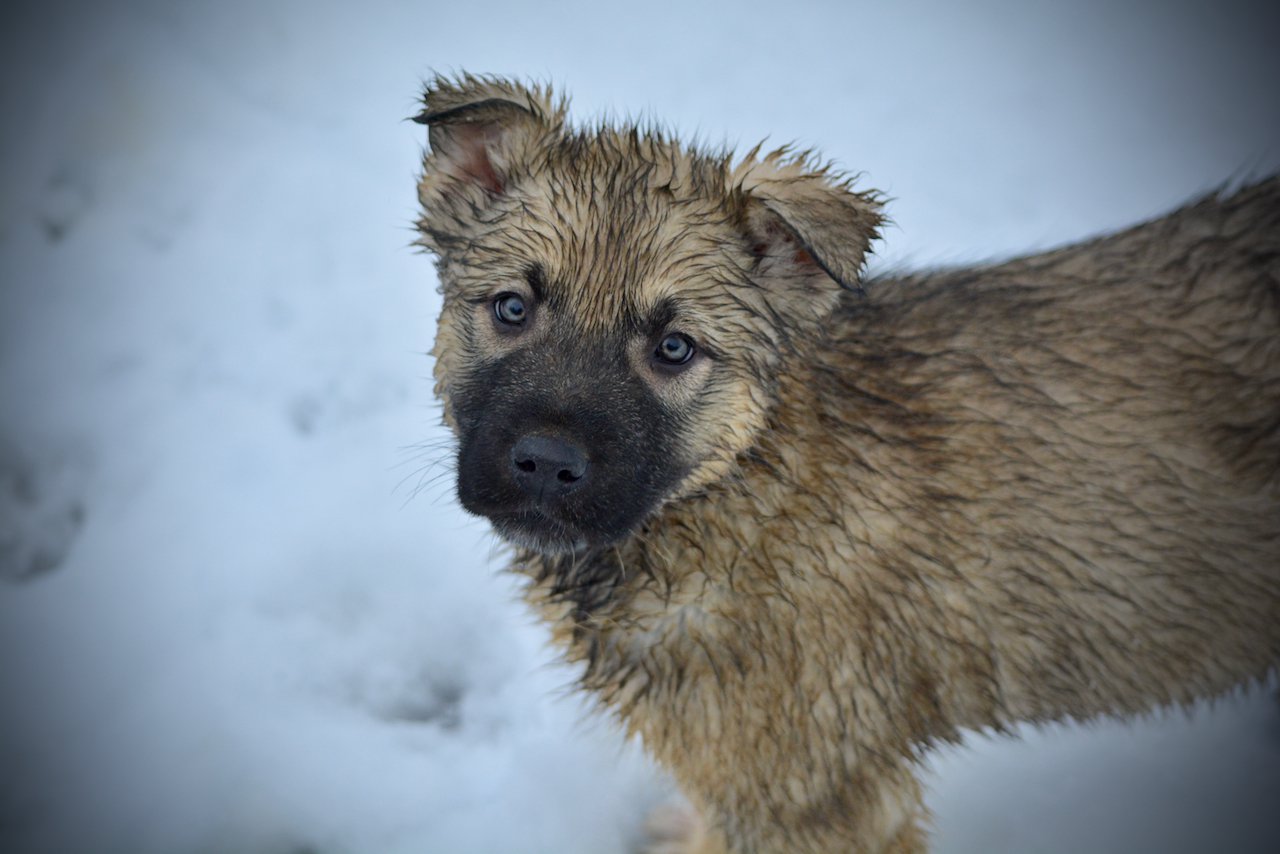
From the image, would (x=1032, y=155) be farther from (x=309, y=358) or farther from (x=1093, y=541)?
(x=309, y=358)

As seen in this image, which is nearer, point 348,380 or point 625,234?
point 625,234

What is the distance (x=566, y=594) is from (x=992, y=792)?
2.03 m

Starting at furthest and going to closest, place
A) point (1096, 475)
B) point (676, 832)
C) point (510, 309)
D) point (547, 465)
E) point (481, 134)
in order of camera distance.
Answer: point (676, 832)
point (1096, 475)
point (481, 134)
point (510, 309)
point (547, 465)

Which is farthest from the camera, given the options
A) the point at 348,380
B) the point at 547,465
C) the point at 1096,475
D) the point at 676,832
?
the point at 348,380

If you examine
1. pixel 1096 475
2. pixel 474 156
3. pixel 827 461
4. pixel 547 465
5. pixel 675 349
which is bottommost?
pixel 1096 475

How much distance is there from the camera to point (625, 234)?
7.93 ft

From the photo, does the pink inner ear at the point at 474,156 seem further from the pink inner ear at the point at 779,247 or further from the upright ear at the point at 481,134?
the pink inner ear at the point at 779,247

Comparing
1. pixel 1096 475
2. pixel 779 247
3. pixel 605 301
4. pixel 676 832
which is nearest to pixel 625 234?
pixel 605 301

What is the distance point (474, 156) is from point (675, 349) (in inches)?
34.7

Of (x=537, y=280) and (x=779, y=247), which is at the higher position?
(x=537, y=280)

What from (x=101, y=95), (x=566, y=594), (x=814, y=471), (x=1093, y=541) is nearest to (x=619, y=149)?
(x=814, y=471)

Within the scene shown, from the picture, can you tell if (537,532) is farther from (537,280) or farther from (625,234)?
(625,234)

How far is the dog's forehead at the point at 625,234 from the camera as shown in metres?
2.40

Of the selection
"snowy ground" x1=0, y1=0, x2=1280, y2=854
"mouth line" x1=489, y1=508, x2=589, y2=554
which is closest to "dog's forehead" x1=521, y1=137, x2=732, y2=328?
"mouth line" x1=489, y1=508, x2=589, y2=554
